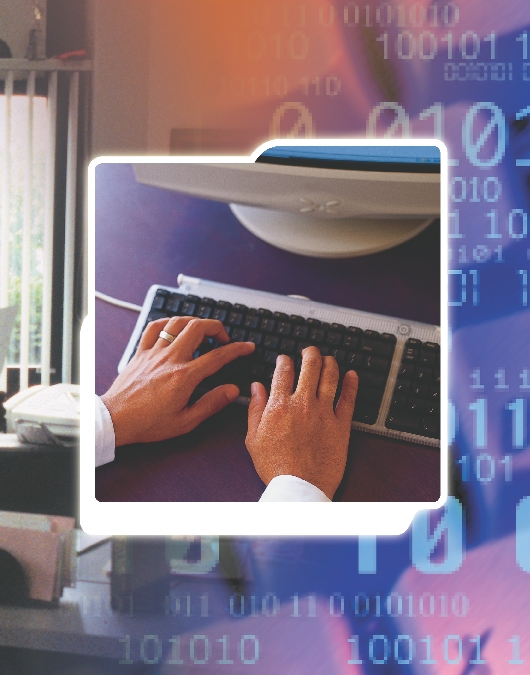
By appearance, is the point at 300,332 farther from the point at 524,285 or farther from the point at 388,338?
the point at 524,285

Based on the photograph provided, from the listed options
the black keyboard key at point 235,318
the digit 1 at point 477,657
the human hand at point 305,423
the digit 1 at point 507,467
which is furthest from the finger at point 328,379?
the digit 1 at point 477,657

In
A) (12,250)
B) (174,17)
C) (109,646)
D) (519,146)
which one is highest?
(174,17)

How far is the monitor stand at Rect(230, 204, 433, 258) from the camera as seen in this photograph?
27.9 inches

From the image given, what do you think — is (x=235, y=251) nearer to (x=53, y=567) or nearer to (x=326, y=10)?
(x=326, y=10)

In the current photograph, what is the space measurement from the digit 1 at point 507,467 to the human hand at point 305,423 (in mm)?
188

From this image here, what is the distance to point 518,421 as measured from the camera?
2.21ft

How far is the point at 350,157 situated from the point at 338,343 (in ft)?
0.68

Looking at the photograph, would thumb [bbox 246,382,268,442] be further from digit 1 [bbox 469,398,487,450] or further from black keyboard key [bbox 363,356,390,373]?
digit 1 [bbox 469,398,487,450]

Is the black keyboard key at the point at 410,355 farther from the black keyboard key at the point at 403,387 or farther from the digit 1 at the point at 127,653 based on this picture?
the digit 1 at the point at 127,653

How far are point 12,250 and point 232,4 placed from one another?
1.20 feet

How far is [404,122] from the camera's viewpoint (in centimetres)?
65

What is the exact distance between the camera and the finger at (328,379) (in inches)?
26.0

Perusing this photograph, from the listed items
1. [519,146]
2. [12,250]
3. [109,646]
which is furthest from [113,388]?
[519,146]

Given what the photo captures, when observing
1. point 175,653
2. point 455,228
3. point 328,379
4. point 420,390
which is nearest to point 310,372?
point 328,379
